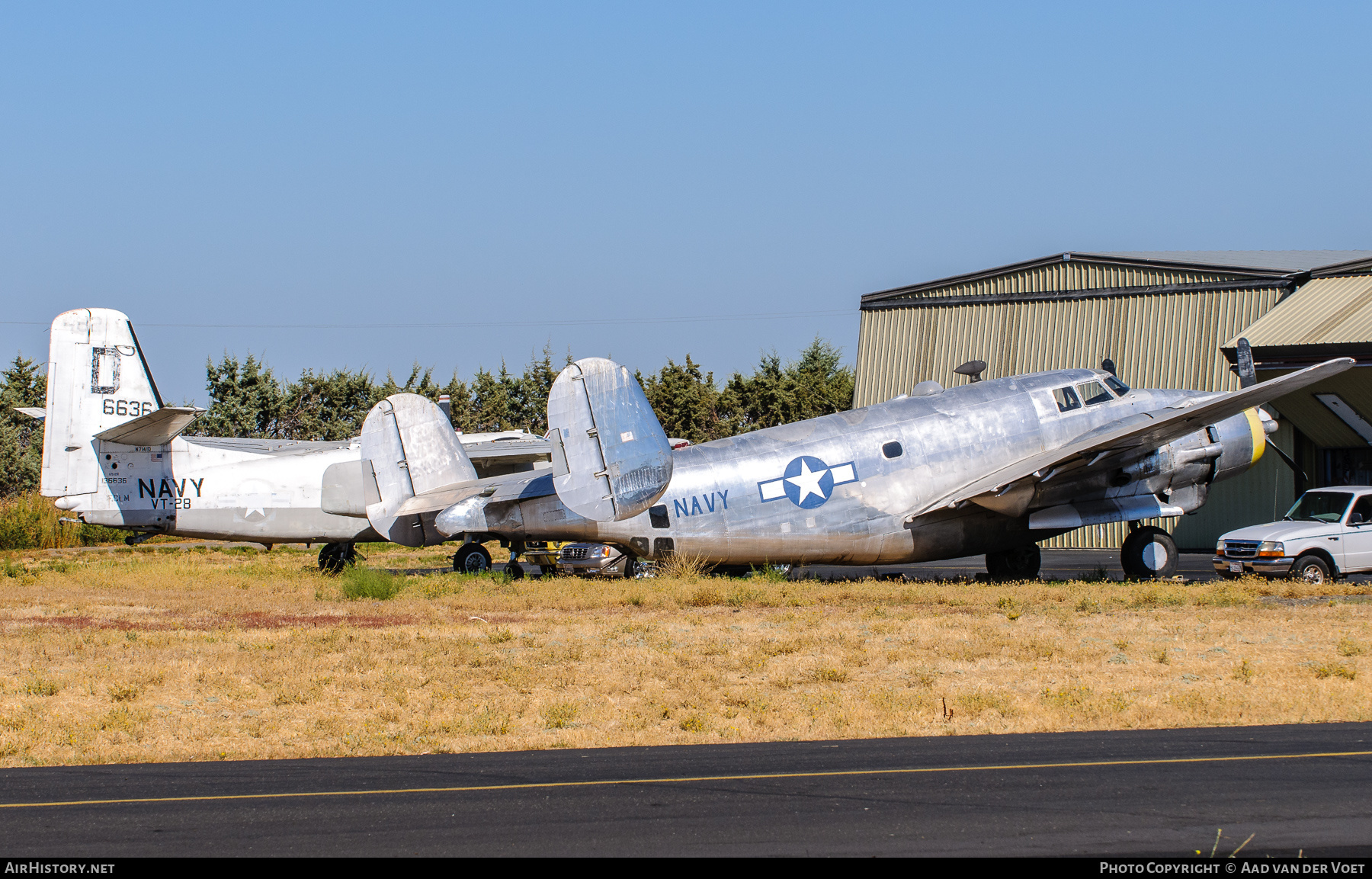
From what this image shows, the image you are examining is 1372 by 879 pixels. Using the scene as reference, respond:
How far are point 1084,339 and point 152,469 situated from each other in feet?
85.1

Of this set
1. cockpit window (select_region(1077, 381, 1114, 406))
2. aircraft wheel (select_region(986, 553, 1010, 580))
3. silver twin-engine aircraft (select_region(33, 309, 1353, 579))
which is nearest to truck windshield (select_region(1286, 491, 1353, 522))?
silver twin-engine aircraft (select_region(33, 309, 1353, 579))

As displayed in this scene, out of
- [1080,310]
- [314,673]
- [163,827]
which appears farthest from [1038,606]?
[1080,310]

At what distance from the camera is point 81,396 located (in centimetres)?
2366

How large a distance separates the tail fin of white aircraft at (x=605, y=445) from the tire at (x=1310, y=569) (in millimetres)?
10743

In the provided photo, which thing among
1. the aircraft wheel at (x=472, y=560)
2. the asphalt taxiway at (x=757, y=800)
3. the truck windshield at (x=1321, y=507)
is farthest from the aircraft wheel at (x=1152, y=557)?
the aircraft wheel at (x=472, y=560)

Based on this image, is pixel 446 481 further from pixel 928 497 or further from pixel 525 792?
pixel 525 792

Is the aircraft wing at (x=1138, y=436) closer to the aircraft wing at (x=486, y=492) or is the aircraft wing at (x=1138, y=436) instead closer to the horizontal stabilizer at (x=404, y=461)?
the aircraft wing at (x=486, y=492)

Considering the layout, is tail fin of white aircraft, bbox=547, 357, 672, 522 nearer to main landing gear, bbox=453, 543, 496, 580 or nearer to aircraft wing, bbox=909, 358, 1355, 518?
aircraft wing, bbox=909, 358, 1355, 518

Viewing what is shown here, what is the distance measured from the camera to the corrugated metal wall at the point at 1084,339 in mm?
34312

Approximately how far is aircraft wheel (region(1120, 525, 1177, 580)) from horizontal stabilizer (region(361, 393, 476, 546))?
40.0 feet

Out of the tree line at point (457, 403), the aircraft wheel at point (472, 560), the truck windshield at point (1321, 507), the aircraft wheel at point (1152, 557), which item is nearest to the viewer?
the truck windshield at point (1321, 507)

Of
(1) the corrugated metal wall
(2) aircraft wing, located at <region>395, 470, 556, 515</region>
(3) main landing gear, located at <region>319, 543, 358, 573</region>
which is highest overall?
(1) the corrugated metal wall

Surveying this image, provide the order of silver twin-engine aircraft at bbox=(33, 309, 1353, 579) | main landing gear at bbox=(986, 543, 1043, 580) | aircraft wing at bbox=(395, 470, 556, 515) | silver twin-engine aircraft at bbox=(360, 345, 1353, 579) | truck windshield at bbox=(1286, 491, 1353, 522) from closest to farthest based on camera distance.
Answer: silver twin-engine aircraft at bbox=(360, 345, 1353, 579), silver twin-engine aircraft at bbox=(33, 309, 1353, 579), aircraft wing at bbox=(395, 470, 556, 515), truck windshield at bbox=(1286, 491, 1353, 522), main landing gear at bbox=(986, 543, 1043, 580)

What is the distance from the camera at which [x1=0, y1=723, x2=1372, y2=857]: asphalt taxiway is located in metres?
6.48
